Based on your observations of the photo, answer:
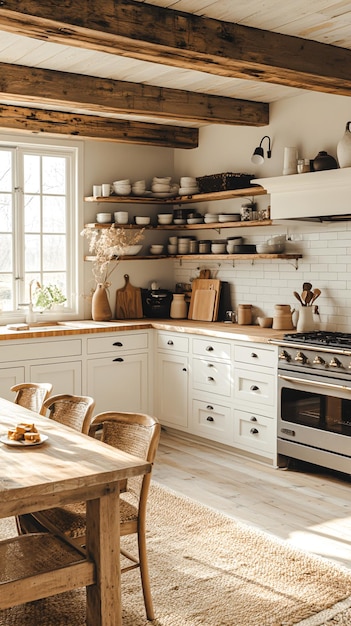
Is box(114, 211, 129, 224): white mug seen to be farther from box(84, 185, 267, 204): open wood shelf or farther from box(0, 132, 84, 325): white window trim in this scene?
box(0, 132, 84, 325): white window trim

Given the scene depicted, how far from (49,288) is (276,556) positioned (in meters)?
3.62

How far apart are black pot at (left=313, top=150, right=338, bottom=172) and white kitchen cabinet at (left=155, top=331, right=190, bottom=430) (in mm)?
1829

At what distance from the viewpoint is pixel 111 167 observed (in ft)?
23.3

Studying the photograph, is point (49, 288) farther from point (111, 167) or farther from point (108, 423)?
point (108, 423)

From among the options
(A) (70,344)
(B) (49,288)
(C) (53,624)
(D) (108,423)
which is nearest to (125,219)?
(B) (49,288)

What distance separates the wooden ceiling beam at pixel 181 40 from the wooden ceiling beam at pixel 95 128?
240cm

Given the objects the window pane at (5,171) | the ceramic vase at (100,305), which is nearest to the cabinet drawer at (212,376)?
the ceramic vase at (100,305)

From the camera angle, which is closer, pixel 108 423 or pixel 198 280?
pixel 108 423

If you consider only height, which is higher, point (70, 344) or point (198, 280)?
point (198, 280)

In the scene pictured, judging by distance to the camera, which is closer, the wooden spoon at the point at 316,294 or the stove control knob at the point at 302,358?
the stove control knob at the point at 302,358

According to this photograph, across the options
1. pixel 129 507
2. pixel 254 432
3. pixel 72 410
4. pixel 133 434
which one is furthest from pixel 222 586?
pixel 254 432

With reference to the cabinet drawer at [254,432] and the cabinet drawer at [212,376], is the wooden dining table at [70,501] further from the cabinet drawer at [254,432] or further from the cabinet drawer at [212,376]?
the cabinet drawer at [212,376]

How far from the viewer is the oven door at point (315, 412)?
5027 mm

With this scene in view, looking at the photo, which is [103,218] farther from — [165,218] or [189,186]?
[189,186]
